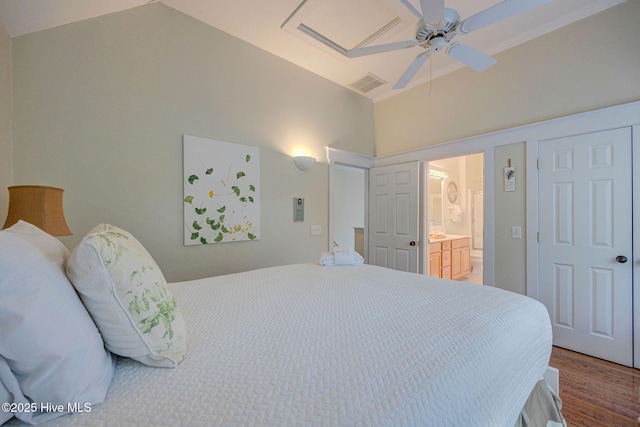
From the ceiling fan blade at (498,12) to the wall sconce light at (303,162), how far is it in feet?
5.75

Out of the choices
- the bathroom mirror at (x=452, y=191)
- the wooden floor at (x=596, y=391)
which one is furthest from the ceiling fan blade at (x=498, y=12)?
the bathroom mirror at (x=452, y=191)

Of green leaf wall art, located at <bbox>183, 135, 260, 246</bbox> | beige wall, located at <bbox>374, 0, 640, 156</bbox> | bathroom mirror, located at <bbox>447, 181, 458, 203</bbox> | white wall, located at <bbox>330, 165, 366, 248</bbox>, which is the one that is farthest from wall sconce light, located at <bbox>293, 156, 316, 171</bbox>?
bathroom mirror, located at <bbox>447, 181, 458, 203</bbox>

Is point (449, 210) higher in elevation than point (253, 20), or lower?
lower

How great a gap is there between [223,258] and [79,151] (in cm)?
130

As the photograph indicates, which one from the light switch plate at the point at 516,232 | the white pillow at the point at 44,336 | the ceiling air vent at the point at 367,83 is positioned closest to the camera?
the white pillow at the point at 44,336

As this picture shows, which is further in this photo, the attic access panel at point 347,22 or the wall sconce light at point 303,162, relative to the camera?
the wall sconce light at point 303,162

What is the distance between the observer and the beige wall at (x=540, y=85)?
2.03 metres

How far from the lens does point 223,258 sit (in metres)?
2.39

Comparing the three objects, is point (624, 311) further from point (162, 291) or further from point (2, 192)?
point (2, 192)

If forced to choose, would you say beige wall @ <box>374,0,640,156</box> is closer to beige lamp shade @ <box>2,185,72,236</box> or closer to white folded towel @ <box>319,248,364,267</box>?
white folded towel @ <box>319,248,364,267</box>

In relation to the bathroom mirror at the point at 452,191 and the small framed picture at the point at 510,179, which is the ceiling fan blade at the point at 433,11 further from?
the bathroom mirror at the point at 452,191

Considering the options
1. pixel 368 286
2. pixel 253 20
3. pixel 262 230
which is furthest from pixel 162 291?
pixel 253 20

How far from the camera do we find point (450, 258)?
4320 millimetres

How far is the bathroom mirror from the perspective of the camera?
538 centimetres
